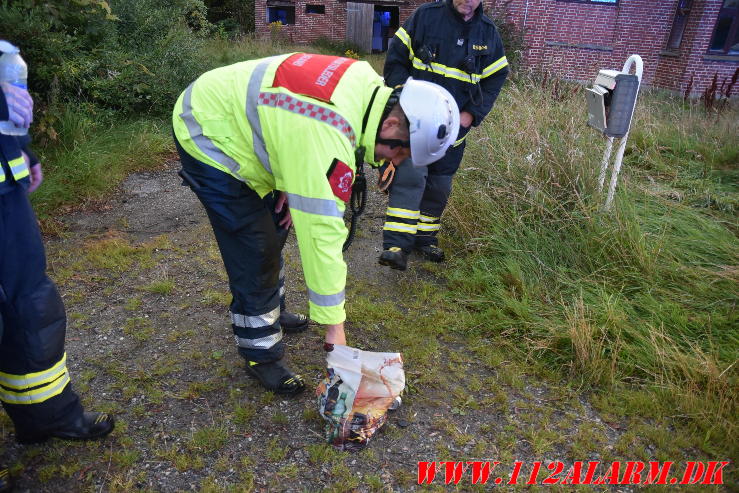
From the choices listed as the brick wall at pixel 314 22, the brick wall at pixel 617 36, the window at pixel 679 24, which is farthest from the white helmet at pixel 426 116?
the brick wall at pixel 314 22

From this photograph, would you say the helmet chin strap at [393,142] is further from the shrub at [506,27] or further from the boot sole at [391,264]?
the shrub at [506,27]

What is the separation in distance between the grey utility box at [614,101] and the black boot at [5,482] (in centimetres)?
410

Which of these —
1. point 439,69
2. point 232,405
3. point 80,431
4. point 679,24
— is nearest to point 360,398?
point 232,405

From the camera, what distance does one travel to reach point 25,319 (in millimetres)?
2062

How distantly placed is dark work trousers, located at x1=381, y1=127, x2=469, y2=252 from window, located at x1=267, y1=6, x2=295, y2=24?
1717cm

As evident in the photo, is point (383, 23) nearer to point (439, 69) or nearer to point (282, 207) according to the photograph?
point (439, 69)

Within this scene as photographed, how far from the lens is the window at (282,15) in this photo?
19.1m

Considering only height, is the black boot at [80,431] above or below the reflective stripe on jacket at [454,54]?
below

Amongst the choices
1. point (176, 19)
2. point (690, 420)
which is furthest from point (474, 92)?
point (176, 19)

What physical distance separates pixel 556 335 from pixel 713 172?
3.35 meters

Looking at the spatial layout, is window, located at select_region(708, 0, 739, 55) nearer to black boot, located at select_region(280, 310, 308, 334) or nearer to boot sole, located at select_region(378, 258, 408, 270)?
boot sole, located at select_region(378, 258, 408, 270)

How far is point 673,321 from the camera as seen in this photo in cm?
317

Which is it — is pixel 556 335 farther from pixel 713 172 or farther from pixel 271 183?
pixel 713 172

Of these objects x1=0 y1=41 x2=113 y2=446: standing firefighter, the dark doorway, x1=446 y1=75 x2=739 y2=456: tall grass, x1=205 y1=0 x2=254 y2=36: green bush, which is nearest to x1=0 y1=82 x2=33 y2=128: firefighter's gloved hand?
x1=0 y1=41 x2=113 y2=446: standing firefighter
